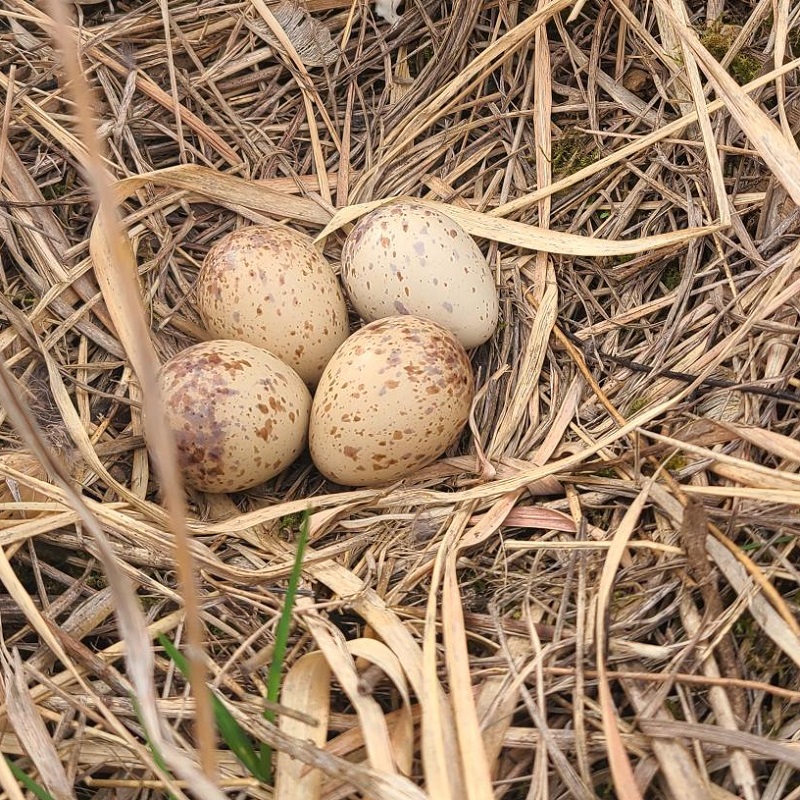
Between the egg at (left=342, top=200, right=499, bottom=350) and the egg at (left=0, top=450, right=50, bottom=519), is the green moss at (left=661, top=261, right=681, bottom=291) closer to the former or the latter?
the egg at (left=342, top=200, right=499, bottom=350)

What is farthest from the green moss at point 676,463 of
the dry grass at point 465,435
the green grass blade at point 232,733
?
the green grass blade at point 232,733

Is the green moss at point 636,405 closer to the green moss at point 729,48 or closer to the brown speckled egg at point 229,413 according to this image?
the brown speckled egg at point 229,413

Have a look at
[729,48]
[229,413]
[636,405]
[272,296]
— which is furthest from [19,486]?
[729,48]

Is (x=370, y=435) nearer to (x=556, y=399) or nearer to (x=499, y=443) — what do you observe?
(x=499, y=443)

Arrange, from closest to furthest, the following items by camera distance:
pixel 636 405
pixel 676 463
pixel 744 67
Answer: pixel 676 463 → pixel 636 405 → pixel 744 67

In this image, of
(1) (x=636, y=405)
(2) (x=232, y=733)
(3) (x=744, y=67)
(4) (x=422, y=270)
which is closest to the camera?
(2) (x=232, y=733)

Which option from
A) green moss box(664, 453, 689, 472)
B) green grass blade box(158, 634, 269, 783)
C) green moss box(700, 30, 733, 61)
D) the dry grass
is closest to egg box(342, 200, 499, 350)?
the dry grass

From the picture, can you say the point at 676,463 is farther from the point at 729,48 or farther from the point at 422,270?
the point at 729,48
